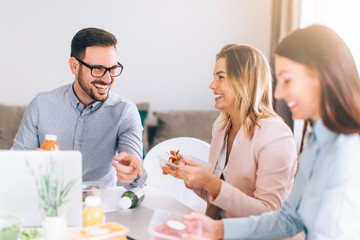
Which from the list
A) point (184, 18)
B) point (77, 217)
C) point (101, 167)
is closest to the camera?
point (77, 217)

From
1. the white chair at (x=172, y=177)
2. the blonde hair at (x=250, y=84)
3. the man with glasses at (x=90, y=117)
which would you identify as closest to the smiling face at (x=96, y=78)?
the man with glasses at (x=90, y=117)

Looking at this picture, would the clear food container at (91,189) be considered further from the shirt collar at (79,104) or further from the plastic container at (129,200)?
the shirt collar at (79,104)

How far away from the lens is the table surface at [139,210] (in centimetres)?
118

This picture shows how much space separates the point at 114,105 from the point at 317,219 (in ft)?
4.25

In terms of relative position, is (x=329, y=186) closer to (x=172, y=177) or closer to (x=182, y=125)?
(x=172, y=177)

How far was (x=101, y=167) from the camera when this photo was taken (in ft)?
6.22

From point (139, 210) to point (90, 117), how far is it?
2.33 ft

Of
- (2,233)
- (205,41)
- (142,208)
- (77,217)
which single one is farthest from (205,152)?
(205,41)

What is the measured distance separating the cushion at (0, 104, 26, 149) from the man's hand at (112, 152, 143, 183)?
182 cm

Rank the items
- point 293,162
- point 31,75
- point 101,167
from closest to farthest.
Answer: point 293,162 → point 101,167 → point 31,75

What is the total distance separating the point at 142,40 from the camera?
338cm

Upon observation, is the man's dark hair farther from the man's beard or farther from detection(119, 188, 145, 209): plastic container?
detection(119, 188, 145, 209): plastic container

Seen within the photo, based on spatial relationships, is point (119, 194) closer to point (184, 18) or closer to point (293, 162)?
point (293, 162)

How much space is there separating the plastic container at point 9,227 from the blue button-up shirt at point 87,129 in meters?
0.84
